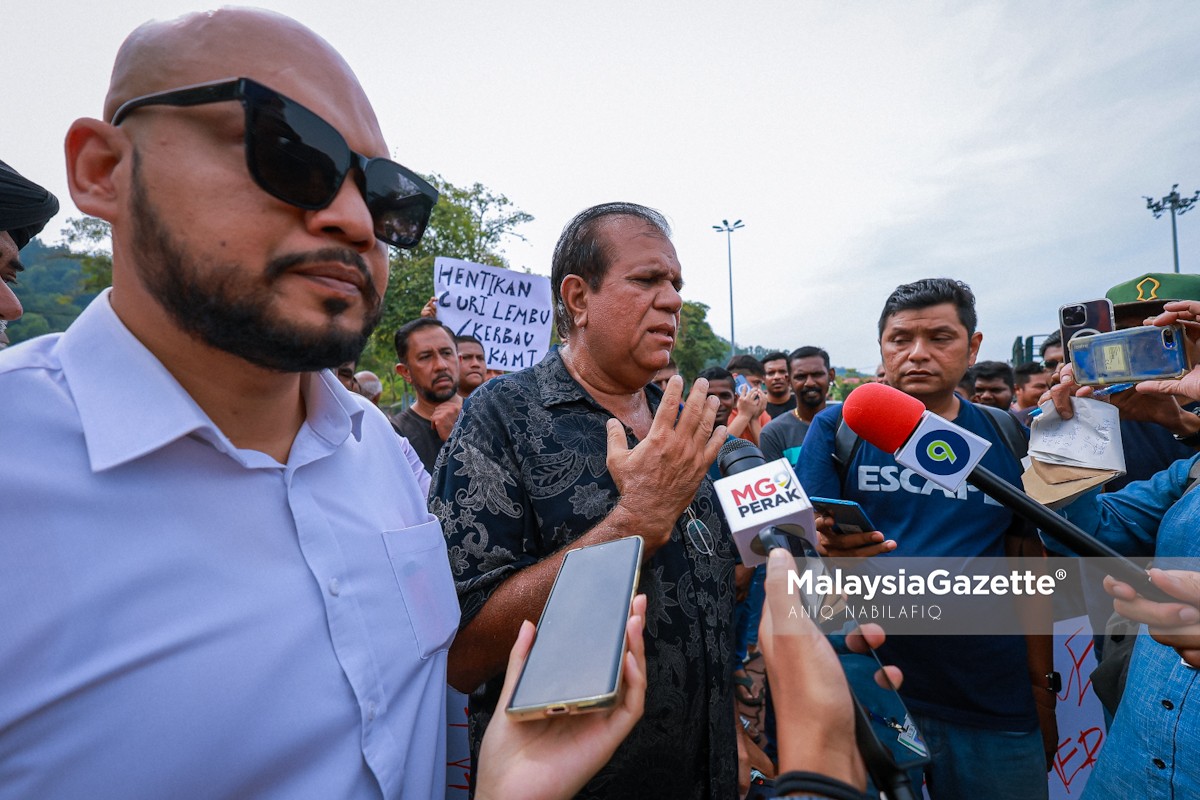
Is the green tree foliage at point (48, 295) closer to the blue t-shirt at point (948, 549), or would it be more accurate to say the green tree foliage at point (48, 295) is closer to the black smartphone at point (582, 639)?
the blue t-shirt at point (948, 549)

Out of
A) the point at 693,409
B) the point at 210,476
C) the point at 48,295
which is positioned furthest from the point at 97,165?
the point at 48,295

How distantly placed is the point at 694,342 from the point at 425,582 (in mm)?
38154

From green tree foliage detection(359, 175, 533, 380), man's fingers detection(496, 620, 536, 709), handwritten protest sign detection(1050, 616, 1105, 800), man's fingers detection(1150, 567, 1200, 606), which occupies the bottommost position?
handwritten protest sign detection(1050, 616, 1105, 800)

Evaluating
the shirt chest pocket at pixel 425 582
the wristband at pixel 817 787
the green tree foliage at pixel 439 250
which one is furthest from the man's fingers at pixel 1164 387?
the green tree foliage at pixel 439 250

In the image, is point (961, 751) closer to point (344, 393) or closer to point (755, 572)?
point (755, 572)

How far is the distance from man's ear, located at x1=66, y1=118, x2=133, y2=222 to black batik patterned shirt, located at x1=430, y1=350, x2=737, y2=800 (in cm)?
101

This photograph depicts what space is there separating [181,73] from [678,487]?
1.40m

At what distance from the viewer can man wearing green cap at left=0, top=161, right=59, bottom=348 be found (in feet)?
6.75

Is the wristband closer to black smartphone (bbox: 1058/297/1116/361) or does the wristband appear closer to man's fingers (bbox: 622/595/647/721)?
man's fingers (bbox: 622/595/647/721)

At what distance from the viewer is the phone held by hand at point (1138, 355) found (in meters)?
2.01

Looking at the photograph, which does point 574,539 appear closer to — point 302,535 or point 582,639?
point 582,639

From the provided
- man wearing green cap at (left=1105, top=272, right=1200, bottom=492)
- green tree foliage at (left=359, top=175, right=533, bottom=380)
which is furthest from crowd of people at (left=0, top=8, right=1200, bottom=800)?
green tree foliage at (left=359, top=175, right=533, bottom=380)

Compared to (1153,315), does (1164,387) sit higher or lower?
lower

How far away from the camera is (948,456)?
5.17 ft
